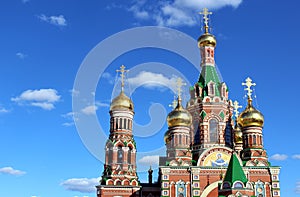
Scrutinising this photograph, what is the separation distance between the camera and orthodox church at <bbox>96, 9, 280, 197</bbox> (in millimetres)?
26141

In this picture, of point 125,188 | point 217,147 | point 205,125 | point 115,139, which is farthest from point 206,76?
point 125,188

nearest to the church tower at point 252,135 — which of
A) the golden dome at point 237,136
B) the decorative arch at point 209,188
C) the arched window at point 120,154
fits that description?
the decorative arch at point 209,188

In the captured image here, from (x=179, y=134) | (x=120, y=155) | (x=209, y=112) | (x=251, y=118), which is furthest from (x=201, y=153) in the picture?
(x=120, y=155)

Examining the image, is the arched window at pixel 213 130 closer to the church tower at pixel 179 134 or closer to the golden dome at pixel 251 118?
the church tower at pixel 179 134

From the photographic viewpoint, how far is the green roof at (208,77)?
101 ft

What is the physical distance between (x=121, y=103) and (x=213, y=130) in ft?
23.1

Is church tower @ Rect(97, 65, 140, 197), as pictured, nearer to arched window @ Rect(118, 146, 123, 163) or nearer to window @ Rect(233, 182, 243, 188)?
arched window @ Rect(118, 146, 123, 163)

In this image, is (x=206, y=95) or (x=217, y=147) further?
(x=206, y=95)

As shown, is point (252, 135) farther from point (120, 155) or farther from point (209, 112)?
point (120, 155)

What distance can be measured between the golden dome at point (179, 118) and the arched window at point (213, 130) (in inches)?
70.7

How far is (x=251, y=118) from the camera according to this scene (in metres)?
28.0

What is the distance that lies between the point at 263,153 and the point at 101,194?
11358 mm

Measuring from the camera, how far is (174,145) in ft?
92.2

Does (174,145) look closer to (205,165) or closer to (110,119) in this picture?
(205,165)
